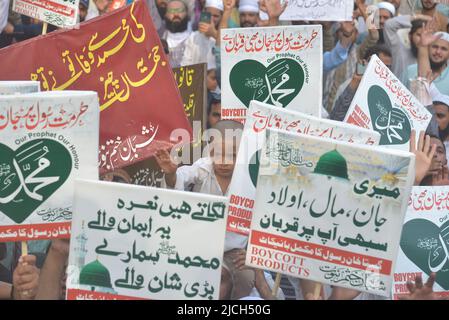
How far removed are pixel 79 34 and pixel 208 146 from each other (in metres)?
1.08

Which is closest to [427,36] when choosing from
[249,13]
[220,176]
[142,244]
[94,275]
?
[249,13]

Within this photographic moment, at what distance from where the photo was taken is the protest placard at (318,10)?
9.77m

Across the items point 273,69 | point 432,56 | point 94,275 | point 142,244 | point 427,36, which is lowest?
point 94,275

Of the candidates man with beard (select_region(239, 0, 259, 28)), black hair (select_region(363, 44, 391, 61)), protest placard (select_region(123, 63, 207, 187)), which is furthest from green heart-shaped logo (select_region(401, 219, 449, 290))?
man with beard (select_region(239, 0, 259, 28))

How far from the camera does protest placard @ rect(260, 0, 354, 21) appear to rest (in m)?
9.77

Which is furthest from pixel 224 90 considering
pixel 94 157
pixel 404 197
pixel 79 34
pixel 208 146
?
pixel 404 197

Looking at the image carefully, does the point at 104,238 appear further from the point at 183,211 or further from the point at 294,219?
the point at 294,219

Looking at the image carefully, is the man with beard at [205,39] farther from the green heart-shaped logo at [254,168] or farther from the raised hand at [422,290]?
the raised hand at [422,290]

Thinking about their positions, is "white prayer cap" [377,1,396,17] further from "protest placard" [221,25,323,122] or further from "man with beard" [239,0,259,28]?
"protest placard" [221,25,323,122]

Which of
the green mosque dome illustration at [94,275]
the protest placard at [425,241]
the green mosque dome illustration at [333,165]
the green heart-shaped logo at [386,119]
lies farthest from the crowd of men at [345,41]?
the green mosque dome illustration at [94,275]

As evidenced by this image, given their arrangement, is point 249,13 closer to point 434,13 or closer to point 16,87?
point 434,13

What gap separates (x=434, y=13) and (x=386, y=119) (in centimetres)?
298

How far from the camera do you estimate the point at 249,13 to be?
10.4m

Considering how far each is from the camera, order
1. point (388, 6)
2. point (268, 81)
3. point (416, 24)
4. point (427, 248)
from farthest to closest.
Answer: point (388, 6) < point (416, 24) < point (268, 81) < point (427, 248)
